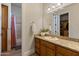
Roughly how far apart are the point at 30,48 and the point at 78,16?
890 millimetres

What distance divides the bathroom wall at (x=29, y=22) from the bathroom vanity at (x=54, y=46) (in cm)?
11

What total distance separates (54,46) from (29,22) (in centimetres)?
55

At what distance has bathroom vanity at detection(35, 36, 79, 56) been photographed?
5.30 ft

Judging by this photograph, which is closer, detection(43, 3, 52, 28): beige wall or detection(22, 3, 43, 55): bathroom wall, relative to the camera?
detection(22, 3, 43, 55): bathroom wall

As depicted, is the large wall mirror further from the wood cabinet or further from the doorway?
the wood cabinet

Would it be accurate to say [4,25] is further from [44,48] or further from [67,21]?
[67,21]

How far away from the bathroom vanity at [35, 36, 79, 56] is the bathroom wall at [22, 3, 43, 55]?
115 mm

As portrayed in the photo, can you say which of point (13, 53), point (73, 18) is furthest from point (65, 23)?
point (13, 53)

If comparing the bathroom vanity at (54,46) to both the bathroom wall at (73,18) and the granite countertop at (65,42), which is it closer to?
the granite countertop at (65,42)

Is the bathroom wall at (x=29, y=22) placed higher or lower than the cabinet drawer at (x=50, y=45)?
higher

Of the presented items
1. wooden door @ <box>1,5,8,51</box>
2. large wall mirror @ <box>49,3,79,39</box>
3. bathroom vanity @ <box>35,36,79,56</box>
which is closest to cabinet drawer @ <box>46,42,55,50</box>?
bathroom vanity @ <box>35,36,79,56</box>

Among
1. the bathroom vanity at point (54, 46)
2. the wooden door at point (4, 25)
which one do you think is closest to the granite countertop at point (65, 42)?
the bathroom vanity at point (54, 46)

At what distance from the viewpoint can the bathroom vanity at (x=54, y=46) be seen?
1.62 metres

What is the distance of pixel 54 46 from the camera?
1.79m
